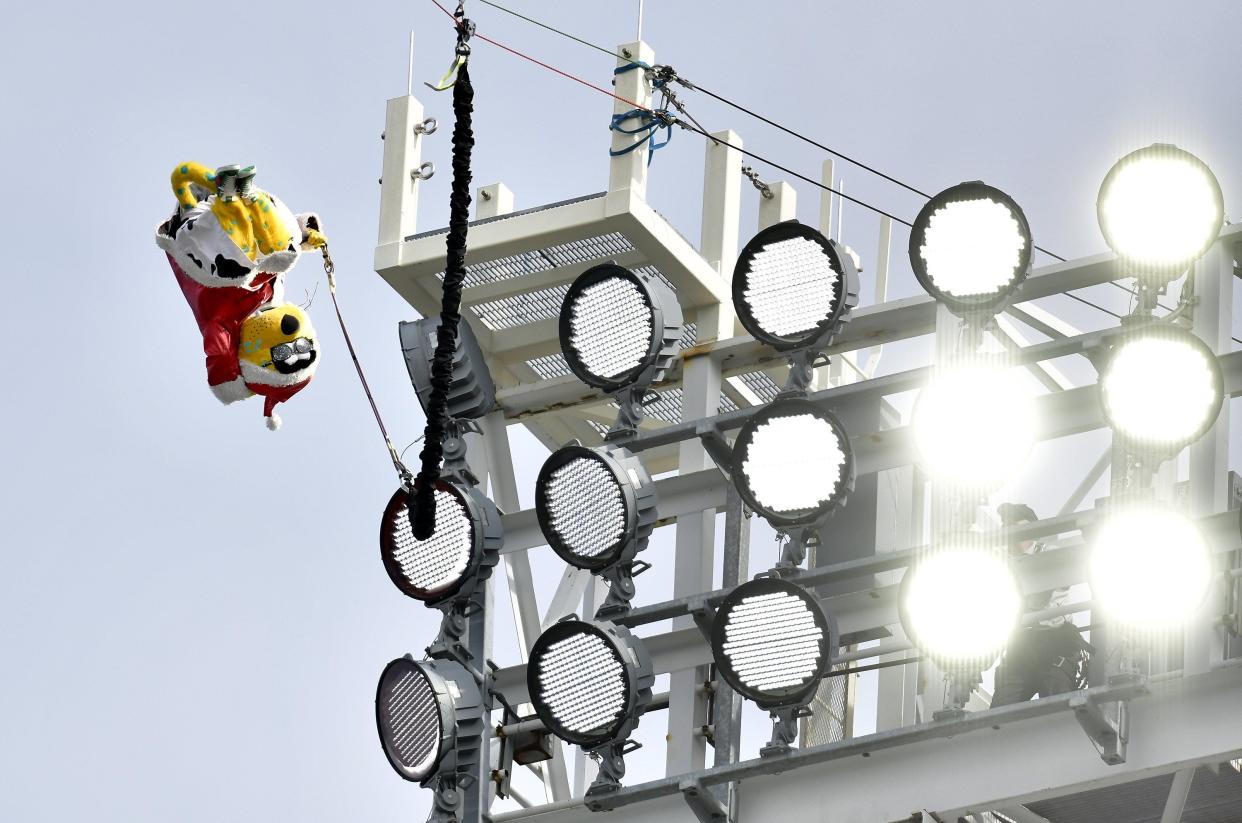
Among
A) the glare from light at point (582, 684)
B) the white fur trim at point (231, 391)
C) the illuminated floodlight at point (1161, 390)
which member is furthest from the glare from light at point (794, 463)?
the white fur trim at point (231, 391)

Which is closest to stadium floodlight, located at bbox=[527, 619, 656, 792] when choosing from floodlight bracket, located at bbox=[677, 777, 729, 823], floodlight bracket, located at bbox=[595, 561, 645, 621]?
floodlight bracket, located at bbox=[595, 561, 645, 621]

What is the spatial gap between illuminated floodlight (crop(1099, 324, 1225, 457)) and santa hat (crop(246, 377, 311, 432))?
3.13 metres

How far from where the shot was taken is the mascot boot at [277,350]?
31.4 feet

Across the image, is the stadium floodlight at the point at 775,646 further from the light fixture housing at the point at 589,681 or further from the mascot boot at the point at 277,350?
the mascot boot at the point at 277,350

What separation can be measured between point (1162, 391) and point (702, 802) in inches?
84.9

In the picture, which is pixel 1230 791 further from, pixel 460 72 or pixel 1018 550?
pixel 460 72

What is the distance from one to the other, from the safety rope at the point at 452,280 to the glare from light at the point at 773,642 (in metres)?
1.20

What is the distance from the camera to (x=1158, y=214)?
8.70 meters

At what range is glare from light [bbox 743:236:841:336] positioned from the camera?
362 inches

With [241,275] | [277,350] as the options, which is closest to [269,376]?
[277,350]

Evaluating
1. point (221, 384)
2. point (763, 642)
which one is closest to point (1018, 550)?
point (763, 642)

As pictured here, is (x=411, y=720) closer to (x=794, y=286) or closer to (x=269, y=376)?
(x=269, y=376)

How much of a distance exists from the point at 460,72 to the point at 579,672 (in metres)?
2.48

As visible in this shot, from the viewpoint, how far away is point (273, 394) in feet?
31.8
